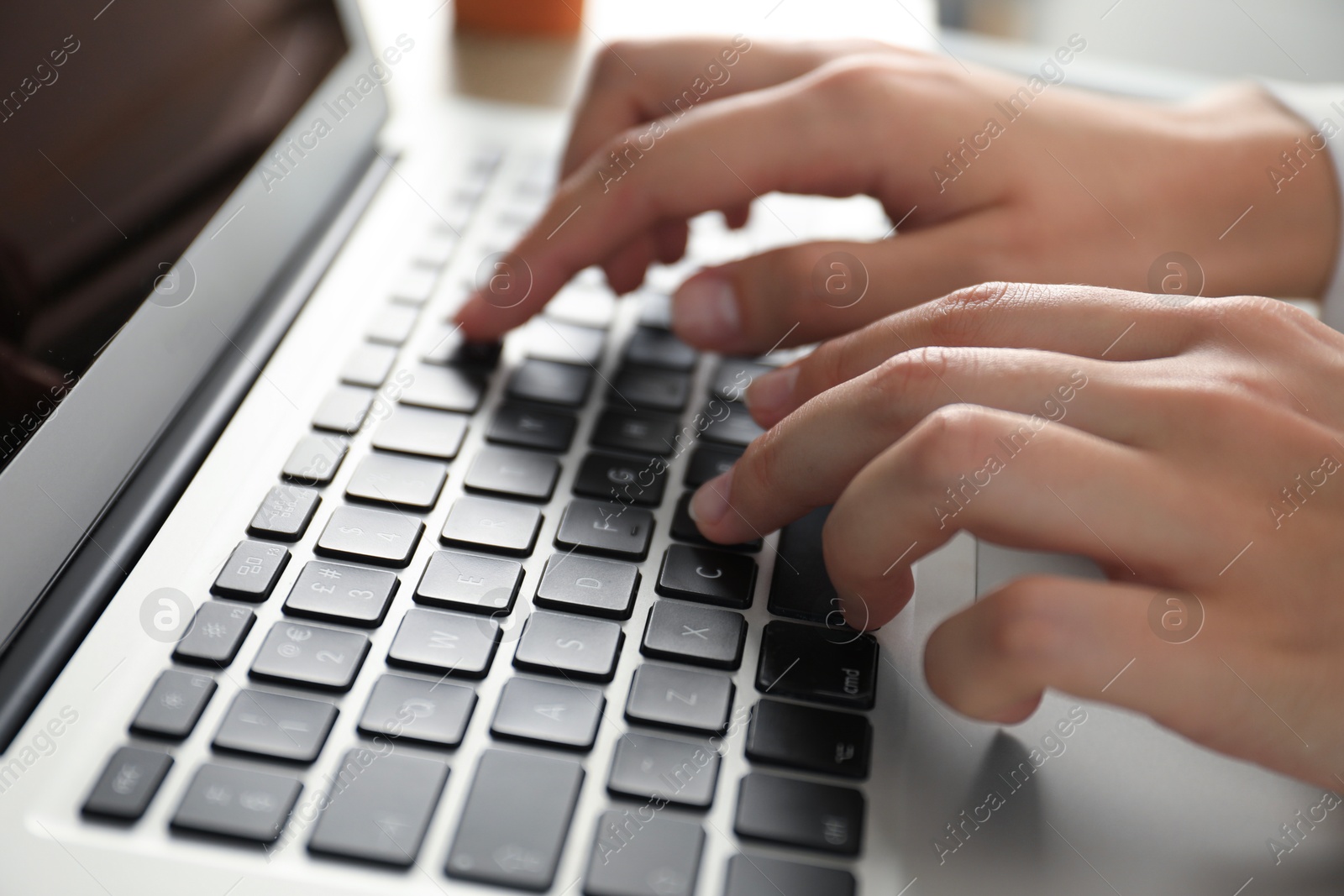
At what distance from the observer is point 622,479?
521 mm

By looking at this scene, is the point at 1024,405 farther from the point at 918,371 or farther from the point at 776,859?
the point at 776,859

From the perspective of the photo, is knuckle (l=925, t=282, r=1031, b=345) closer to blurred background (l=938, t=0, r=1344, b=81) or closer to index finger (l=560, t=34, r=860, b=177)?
index finger (l=560, t=34, r=860, b=177)

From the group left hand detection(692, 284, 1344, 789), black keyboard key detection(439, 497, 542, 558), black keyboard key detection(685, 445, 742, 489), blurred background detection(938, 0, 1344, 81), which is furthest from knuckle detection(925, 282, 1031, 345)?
blurred background detection(938, 0, 1344, 81)

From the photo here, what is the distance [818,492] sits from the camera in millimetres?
462

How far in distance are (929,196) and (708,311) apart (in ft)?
0.56

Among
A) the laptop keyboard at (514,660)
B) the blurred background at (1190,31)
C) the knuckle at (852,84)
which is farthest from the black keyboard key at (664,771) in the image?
the blurred background at (1190,31)

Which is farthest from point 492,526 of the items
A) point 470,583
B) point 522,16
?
point 522,16

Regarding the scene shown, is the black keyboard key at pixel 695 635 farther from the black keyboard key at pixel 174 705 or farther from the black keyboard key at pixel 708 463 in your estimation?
the black keyboard key at pixel 174 705

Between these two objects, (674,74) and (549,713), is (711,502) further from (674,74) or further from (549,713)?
(674,74)

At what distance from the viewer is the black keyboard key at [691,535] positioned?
0.49m

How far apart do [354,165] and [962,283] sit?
46cm

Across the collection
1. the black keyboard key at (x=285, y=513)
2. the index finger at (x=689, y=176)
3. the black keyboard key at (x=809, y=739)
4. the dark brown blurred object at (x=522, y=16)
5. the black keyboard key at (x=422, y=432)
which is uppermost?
the dark brown blurred object at (x=522, y=16)

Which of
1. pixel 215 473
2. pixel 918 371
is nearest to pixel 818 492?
pixel 918 371

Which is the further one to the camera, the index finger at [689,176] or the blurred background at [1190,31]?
the blurred background at [1190,31]
